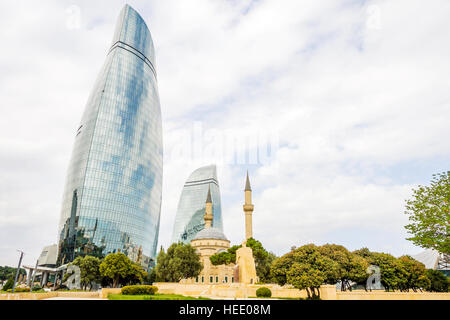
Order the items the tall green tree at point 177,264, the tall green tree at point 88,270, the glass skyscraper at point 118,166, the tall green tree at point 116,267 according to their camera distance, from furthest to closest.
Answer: the glass skyscraper at point 118,166, the tall green tree at point 88,270, the tall green tree at point 177,264, the tall green tree at point 116,267

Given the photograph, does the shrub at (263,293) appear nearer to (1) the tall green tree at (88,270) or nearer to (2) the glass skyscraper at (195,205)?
(1) the tall green tree at (88,270)

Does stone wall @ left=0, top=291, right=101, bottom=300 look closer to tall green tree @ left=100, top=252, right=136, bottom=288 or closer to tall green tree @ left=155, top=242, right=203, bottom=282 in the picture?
tall green tree @ left=100, top=252, right=136, bottom=288

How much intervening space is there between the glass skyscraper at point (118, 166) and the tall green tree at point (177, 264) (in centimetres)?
3450

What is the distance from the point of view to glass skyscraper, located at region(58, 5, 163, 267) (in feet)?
280

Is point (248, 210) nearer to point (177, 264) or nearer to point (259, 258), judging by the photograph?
point (259, 258)

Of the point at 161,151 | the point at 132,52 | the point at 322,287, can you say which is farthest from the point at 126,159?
the point at 322,287

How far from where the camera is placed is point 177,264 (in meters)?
56.7

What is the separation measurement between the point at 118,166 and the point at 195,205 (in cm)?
8456

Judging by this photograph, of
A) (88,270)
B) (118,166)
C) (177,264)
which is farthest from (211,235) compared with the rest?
(118,166)

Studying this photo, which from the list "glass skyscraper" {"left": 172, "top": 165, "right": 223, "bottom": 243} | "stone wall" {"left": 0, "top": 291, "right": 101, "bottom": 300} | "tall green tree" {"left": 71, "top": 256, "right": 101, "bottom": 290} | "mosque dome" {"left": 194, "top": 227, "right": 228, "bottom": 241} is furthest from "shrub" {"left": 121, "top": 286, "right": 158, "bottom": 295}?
"glass skyscraper" {"left": 172, "top": 165, "right": 223, "bottom": 243}

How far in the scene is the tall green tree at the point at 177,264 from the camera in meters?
57.0

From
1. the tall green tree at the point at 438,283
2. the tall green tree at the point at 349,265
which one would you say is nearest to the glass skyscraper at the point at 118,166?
the tall green tree at the point at 349,265
